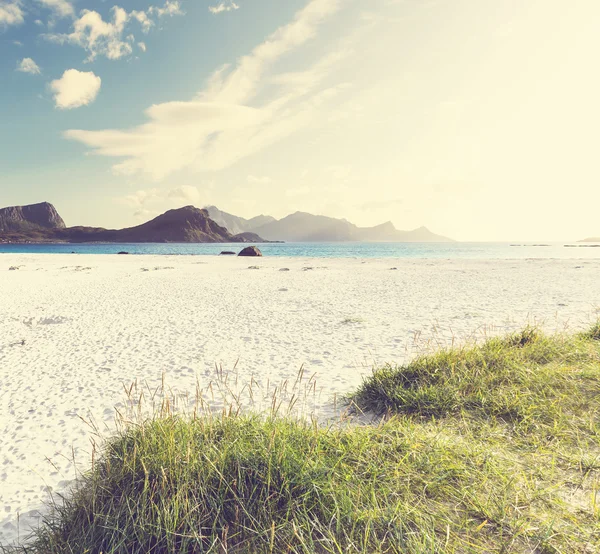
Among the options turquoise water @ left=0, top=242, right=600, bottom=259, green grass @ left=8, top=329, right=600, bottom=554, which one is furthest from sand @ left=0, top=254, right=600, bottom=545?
turquoise water @ left=0, top=242, right=600, bottom=259

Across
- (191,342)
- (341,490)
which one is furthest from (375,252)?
(341,490)

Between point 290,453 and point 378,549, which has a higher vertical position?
point 290,453

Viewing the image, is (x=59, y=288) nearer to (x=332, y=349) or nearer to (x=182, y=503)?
(x=332, y=349)

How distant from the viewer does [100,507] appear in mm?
2678

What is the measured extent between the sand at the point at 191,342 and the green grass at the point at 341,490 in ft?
2.32

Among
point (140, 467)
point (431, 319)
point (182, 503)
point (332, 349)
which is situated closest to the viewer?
point (182, 503)

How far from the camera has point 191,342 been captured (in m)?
8.81

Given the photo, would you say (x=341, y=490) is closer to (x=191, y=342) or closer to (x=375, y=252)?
(x=191, y=342)

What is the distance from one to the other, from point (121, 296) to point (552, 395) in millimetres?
16857

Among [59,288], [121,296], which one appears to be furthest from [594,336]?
[59,288]

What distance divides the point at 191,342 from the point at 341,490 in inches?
278

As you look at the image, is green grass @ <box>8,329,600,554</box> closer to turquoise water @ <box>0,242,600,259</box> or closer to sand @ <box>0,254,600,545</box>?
sand @ <box>0,254,600,545</box>

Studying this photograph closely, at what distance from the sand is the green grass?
708 millimetres

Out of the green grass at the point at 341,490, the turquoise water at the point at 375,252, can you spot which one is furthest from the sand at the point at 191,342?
the turquoise water at the point at 375,252
